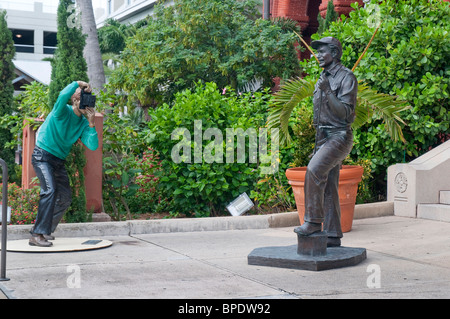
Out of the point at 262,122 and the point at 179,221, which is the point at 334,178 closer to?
the point at 179,221

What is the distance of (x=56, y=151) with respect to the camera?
737cm

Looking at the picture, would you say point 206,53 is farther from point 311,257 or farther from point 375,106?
point 311,257

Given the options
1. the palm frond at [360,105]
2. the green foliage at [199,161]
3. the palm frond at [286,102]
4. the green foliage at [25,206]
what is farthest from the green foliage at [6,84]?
the palm frond at [360,105]

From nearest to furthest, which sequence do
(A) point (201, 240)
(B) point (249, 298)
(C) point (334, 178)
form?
1. (B) point (249, 298)
2. (C) point (334, 178)
3. (A) point (201, 240)

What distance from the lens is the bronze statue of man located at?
20.2 ft

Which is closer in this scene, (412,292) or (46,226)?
(412,292)

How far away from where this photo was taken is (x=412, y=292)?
501 centimetres

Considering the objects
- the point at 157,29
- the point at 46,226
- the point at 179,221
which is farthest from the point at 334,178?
the point at 157,29

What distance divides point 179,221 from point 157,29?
8.65 m

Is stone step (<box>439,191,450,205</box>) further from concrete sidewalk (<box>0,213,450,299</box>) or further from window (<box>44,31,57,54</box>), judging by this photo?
window (<box>44,31,57,54</box>)

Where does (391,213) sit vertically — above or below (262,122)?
below

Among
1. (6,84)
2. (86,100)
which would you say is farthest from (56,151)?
(6,84)

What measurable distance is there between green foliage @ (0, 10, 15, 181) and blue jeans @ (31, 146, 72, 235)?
735 centimetres

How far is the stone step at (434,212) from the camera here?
901 centimetres
